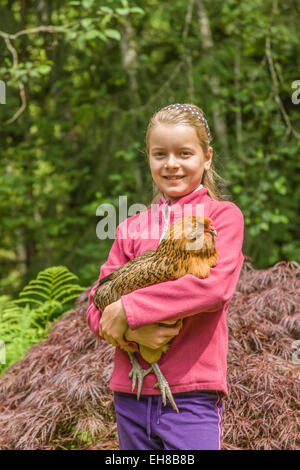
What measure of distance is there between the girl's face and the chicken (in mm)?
266

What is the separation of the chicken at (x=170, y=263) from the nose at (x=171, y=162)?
0.27m

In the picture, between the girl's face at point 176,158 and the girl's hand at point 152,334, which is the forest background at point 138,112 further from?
the girl's hand at point 152,334

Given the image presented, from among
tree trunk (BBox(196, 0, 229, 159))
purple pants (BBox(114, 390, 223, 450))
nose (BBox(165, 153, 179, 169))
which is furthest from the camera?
tree trunk (BBox(196, 0, 229, 159))

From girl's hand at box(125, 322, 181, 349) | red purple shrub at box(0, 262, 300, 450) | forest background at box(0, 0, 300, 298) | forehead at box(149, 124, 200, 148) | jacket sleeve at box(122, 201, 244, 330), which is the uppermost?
forest background at box(0, 0, 300, 298)

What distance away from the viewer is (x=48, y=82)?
27.9ft

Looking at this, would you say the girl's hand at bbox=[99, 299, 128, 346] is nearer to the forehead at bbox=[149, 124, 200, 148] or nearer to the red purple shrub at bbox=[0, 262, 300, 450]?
the forehead at bbox=[149, 124, 200, 148]

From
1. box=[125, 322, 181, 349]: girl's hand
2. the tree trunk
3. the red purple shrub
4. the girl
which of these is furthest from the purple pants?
the tree trunk

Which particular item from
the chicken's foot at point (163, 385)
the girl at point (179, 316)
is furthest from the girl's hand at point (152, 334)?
the chicken's foot at point (163, 385)

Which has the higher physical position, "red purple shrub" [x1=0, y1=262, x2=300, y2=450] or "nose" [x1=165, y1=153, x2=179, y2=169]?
"nose" [x1=165, y1=153, x2=179, y2=169]

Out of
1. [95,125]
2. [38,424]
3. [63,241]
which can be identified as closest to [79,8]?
[95,125]

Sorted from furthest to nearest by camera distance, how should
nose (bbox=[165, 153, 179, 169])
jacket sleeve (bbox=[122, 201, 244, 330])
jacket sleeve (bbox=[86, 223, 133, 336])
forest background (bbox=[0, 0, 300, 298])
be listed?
1. forest background (bbox=[0, 0, 300, 298])
2. jacket sleeve (bbox=[86, 223, 133, 336])
3. nose (bbox=[165, 153, 179, 169])
4. jacket sleeve (bbox=[122, 201, 244, 330])

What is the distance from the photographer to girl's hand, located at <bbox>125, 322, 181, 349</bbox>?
1.63 metres

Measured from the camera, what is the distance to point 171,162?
1.81 m

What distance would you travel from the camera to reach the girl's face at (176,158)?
1.82 meters
